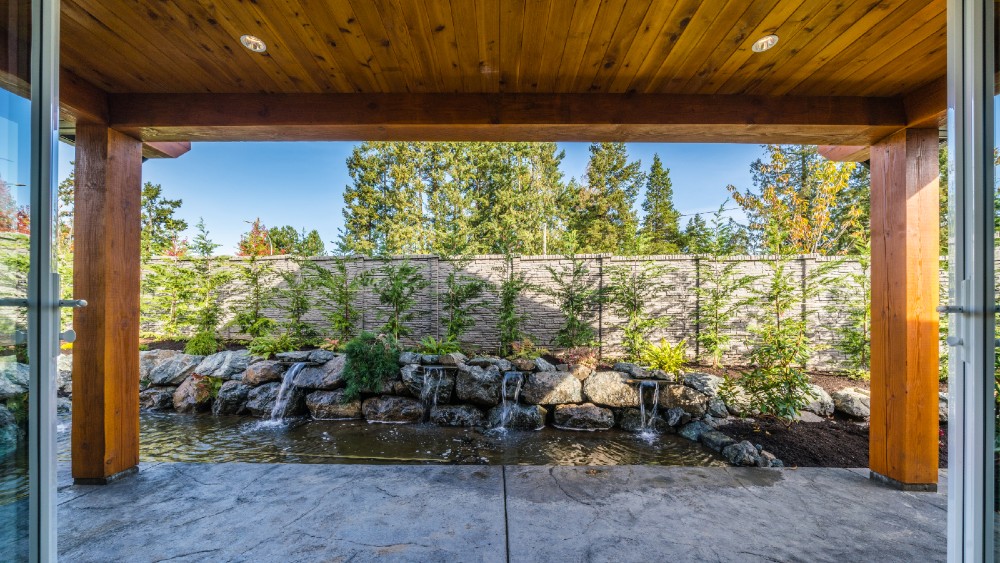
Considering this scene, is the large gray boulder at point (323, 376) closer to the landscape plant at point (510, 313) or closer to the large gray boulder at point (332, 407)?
the large gray boulder at point (332, 407)

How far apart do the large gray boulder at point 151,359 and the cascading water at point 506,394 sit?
4.36 metres

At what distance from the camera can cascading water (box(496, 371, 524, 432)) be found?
4.08 meters

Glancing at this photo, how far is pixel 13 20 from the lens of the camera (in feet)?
3.05

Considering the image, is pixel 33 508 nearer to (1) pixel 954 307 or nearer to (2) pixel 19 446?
(2) pixel 19 446

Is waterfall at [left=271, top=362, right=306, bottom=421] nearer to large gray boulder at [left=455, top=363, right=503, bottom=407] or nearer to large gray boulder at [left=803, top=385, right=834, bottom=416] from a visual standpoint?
large gray boulder at [left=455, top=363, right=503, bottom=407]

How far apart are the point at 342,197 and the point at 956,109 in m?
14.5

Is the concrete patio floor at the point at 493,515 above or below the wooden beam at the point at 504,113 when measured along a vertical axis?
below

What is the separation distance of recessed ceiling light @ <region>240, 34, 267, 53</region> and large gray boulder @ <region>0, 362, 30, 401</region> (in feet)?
5.36

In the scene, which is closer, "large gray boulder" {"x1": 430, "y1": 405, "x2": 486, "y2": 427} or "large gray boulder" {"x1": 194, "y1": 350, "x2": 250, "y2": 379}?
"large gray boulder" {"x1": 430, "y1": 405, "x2": 486, "y2": 427}

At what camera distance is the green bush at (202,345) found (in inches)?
207

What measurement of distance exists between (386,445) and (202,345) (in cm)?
364

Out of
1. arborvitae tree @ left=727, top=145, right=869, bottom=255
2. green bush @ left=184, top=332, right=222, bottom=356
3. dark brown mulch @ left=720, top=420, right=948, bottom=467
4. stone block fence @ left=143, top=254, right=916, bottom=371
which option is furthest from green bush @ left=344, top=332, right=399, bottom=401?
arborvitae tree @ left=727, top=145, right=869, bottom=255

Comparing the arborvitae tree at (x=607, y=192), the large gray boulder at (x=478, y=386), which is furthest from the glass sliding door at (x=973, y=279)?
the arborvitae tree at (x=607, y=192)

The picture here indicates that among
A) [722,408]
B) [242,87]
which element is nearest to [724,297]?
[722,408]
